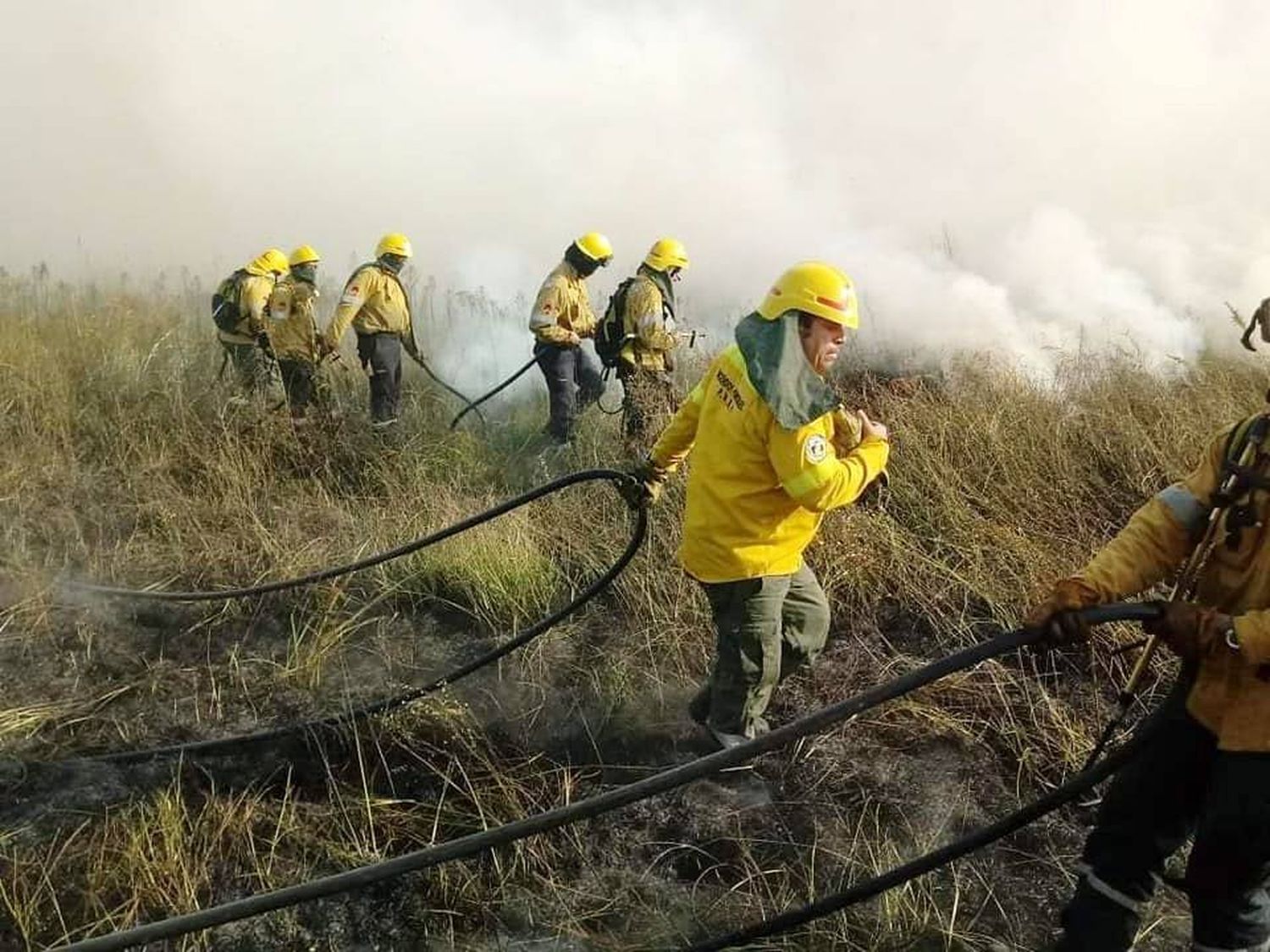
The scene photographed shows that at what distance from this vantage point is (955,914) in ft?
8.52

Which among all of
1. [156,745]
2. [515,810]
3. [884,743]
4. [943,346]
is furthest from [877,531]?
[943,346]

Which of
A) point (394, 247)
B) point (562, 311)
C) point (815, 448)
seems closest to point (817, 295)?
point (815, 448)

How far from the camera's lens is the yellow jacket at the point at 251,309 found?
7547 millimetres

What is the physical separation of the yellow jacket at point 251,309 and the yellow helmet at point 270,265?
0.45 feet

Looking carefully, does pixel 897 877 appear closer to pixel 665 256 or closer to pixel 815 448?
pixel 815 448

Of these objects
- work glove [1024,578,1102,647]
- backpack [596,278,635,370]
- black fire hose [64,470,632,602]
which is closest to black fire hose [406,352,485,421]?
backpack [596,278,635,370]

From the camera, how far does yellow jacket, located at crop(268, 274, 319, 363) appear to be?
7.00 m

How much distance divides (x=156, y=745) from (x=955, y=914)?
8.31ft


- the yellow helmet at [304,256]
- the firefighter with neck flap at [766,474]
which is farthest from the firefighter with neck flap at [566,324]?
the firefighter with neck flap at [766,474]

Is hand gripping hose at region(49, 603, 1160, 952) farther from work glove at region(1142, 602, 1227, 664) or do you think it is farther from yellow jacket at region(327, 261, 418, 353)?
yellow jacket at region(327, 261, 418, 353)

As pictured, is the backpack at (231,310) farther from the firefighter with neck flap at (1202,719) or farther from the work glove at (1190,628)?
the work glove at (1190,628)

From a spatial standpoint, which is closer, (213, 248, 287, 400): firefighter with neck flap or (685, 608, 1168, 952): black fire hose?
(685, 608, 1168, 952): black fire hose

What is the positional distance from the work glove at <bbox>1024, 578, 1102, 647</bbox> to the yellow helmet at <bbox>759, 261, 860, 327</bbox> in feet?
2.79

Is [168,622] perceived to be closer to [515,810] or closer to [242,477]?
[242,477]
